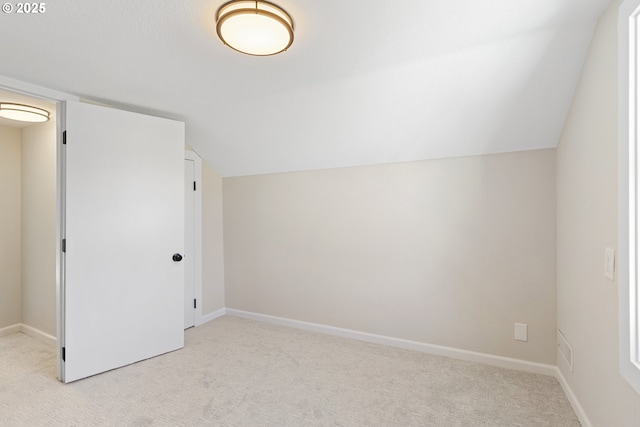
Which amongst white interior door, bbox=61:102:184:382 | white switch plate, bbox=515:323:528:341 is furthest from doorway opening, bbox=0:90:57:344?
white switch plate, bbox=515:323:528:341

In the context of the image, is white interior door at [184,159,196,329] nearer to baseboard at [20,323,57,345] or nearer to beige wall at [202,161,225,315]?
beige wall at [202,161,225,315]

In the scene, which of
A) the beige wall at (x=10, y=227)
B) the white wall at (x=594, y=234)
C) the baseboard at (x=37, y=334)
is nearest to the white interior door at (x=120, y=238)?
the baseboard at (x=37, y=334)

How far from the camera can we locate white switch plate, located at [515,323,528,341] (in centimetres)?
252

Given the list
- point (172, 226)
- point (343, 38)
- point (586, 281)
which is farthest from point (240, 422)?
point (343, 38)

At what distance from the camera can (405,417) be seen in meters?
1.97

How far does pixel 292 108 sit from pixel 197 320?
2.54m

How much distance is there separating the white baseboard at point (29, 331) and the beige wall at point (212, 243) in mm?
1446

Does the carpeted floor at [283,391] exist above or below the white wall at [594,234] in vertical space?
below

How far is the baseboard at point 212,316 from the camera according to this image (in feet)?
12.0

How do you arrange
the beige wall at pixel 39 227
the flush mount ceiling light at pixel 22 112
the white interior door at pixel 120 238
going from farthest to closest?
the beige wall at pixel 39 227 → the flush mount ceiling light at pixel 22 112 → the white interior door at pixel 120 238

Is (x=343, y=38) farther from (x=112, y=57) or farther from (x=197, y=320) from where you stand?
(x=197, y=320)

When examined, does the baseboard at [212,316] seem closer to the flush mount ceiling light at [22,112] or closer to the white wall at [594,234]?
the flush mount ceiling light at [22,112]

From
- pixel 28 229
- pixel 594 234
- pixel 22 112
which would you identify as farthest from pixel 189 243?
pixel 594 234

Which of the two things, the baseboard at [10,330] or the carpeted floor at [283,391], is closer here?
the carpeted floor at [283,391]
